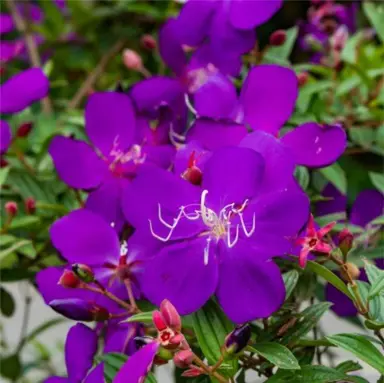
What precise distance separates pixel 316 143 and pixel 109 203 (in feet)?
0.54

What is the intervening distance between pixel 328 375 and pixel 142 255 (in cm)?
15

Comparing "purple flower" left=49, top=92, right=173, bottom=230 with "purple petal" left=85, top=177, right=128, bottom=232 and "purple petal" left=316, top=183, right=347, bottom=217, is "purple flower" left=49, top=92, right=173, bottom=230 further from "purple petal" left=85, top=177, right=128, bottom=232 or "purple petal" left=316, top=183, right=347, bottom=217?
"purple petal" left=316, top=183, right=347, bottom=217

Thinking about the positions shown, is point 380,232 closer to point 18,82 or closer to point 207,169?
point 207,169

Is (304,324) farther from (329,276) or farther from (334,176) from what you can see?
(334,176)

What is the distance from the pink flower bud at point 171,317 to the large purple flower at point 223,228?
0.04m

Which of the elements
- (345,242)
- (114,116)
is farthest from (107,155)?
(345,242)

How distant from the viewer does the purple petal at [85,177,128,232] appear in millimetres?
615

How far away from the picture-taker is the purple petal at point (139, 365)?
462mm

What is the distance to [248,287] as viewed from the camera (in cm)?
50

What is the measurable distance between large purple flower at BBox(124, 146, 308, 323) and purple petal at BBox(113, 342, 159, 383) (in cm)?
5

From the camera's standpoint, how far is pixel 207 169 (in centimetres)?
54

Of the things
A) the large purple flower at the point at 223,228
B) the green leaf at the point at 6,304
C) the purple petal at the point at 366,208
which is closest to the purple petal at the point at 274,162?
the large purple flower at the point at 223,228

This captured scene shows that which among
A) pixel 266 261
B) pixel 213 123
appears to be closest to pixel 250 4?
pixel 213 123

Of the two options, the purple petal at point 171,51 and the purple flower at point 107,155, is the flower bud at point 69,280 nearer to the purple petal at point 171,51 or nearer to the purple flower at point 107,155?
the purple flower at point 107,155
